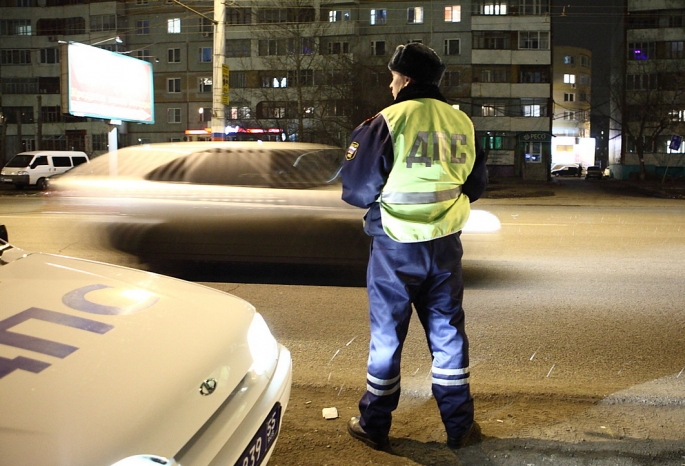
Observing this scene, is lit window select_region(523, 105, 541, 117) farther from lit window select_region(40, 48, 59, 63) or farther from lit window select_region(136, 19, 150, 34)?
lit window select_region(40, 48, 59, 63)

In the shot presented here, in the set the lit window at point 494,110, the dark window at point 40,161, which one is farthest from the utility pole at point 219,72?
the lit window at point 494,110

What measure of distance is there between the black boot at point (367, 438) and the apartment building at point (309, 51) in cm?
4087

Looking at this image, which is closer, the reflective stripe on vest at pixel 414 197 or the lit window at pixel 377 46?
the reflective stripe on vest at pixel 414 197

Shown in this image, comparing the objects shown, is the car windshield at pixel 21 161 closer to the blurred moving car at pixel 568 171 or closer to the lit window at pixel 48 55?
the lit window at pixel 48 55

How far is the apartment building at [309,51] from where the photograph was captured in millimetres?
47719

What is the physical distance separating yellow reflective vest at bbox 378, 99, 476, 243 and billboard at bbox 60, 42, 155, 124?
2089 centimetres

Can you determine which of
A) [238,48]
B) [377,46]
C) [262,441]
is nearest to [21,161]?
[238,48]

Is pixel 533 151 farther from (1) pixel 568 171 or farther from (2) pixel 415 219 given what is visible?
(2) pixel 415 219

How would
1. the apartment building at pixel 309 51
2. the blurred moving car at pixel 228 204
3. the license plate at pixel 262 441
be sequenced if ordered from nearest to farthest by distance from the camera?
the license plate at pixel 262 441 → the blurred moving car at pixel 228 204 → the apartment building at pixel 309 51

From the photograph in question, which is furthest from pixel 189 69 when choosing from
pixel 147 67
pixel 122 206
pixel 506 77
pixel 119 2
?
pixel 122 206

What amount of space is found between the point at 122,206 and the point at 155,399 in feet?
20.0

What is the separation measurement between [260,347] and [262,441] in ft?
1.28

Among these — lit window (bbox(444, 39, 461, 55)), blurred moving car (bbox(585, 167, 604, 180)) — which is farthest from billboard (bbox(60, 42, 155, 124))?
blurred moving car (bbox(585, 167, 604, 180))

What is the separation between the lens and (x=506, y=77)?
5106 centimetres
